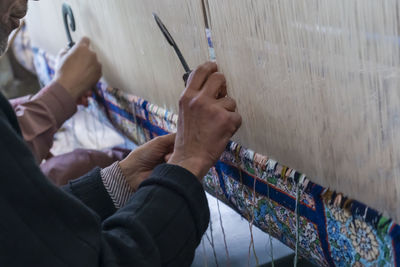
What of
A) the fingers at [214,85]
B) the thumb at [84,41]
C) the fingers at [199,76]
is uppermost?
the fingers at [199,76]

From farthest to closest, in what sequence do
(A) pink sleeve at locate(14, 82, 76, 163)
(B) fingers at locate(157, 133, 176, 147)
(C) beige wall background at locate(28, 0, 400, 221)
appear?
(A) pink sleeve at locate(14, 82, 76, 163) → (B) fingers at locate(157, 133, 176, 147) → (C) beige wall background at locate(28, 0, 400, 221)

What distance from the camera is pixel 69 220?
2.31 feet

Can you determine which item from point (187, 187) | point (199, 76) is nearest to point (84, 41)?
point (199, 76)

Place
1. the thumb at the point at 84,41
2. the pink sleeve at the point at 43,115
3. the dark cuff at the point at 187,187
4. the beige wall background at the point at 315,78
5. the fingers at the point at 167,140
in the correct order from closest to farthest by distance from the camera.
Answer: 1. the beige wall background at the point at 315,78
2. the dark cuff at the point at 187,187
3. the fingers at the point at 167,140
4. the pink sleeve at the point at 43,115
5. the thumb at the point at 84,41

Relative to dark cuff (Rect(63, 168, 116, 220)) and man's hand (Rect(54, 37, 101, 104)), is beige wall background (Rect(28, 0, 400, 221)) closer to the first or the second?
dark cuff (Rect(63, 168, 116, 220))

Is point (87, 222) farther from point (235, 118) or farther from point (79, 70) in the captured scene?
point (79, 70)

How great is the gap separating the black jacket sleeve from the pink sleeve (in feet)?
2.65

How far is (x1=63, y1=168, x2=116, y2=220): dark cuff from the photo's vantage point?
109 cm

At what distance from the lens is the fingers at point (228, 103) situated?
899 mm

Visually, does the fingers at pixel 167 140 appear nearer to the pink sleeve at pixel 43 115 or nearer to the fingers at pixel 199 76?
the fingers at pixel 199 76

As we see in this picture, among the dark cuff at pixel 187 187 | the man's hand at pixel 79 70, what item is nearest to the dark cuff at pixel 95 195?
the dark cuff at pixel 187 187

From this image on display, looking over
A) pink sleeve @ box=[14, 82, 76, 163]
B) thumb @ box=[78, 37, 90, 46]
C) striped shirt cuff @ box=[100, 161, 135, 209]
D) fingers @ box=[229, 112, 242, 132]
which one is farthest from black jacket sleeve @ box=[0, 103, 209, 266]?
thumb @ box=[78, 37, 90, 46]

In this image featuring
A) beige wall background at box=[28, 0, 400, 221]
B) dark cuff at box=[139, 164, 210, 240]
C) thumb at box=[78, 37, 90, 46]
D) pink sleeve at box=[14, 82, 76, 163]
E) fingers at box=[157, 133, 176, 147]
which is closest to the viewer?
beige wall background at box=[28, 0, 400, 221]

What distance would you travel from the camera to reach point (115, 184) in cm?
110
